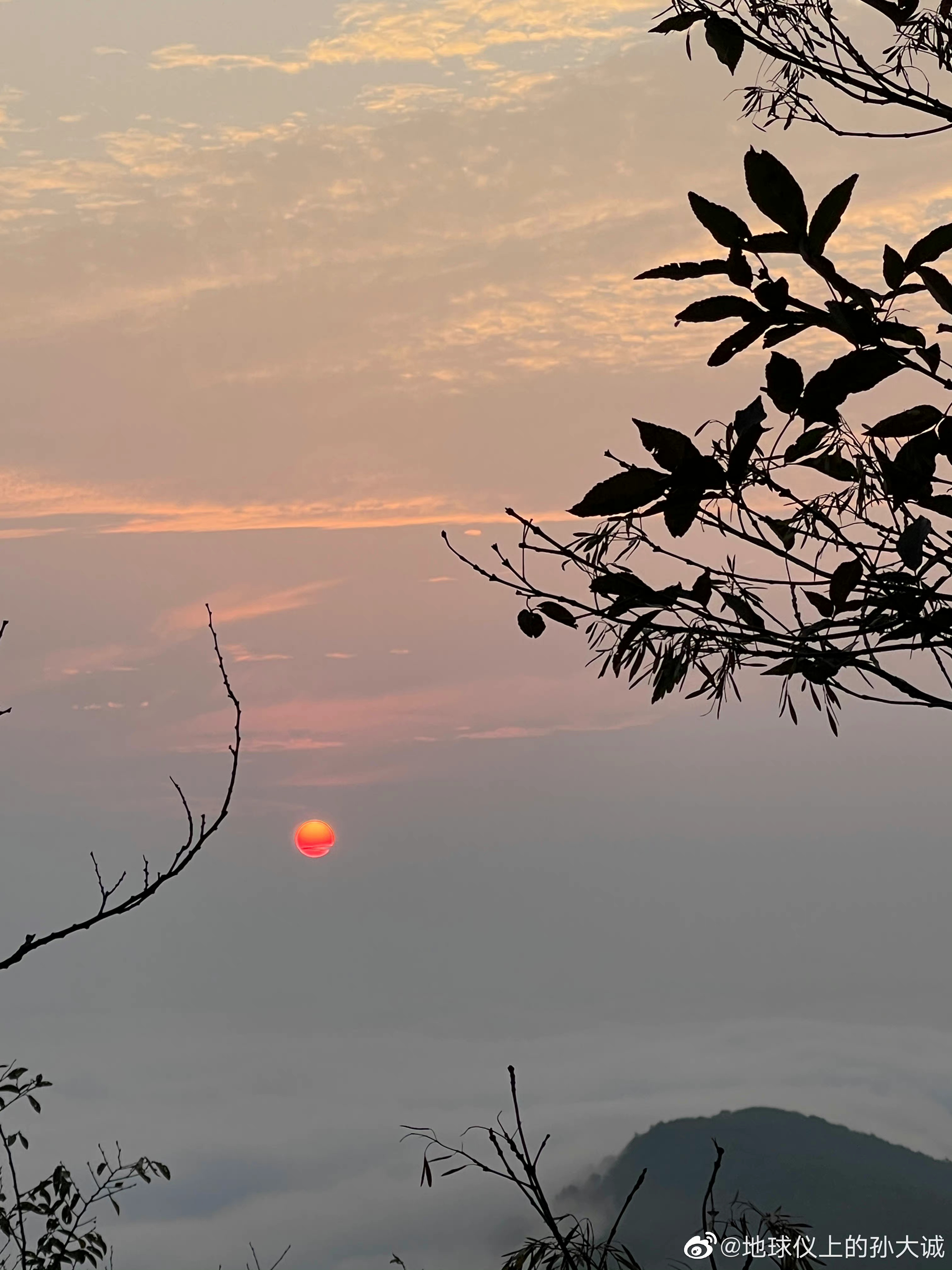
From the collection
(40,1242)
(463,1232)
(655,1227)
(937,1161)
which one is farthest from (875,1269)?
(40,1242)

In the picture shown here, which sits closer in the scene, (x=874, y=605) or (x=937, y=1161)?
(x=874, y=605)

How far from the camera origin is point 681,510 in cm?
184

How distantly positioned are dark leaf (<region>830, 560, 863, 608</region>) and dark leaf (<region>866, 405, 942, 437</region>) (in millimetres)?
238

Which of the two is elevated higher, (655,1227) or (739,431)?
(739,431)

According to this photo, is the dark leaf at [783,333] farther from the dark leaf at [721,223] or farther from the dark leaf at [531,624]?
the dark leaf at [531,624]

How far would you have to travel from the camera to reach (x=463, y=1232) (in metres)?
189

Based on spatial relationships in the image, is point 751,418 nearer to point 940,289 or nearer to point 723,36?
point 940,289

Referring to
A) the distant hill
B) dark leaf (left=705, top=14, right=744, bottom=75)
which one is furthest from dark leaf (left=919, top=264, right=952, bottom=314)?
the distant hill

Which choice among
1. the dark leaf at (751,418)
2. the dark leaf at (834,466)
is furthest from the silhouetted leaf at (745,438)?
the dark leaf at (834,466)

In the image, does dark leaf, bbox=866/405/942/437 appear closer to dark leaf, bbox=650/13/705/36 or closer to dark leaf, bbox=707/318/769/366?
dark leaf, bbox=707/318/769/366

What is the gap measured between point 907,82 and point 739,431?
133 cm

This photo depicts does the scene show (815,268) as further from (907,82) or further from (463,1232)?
(463,1232)

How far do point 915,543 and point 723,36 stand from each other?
→ 5.14 feet

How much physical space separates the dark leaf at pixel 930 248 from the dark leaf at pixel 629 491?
18.3 inches
